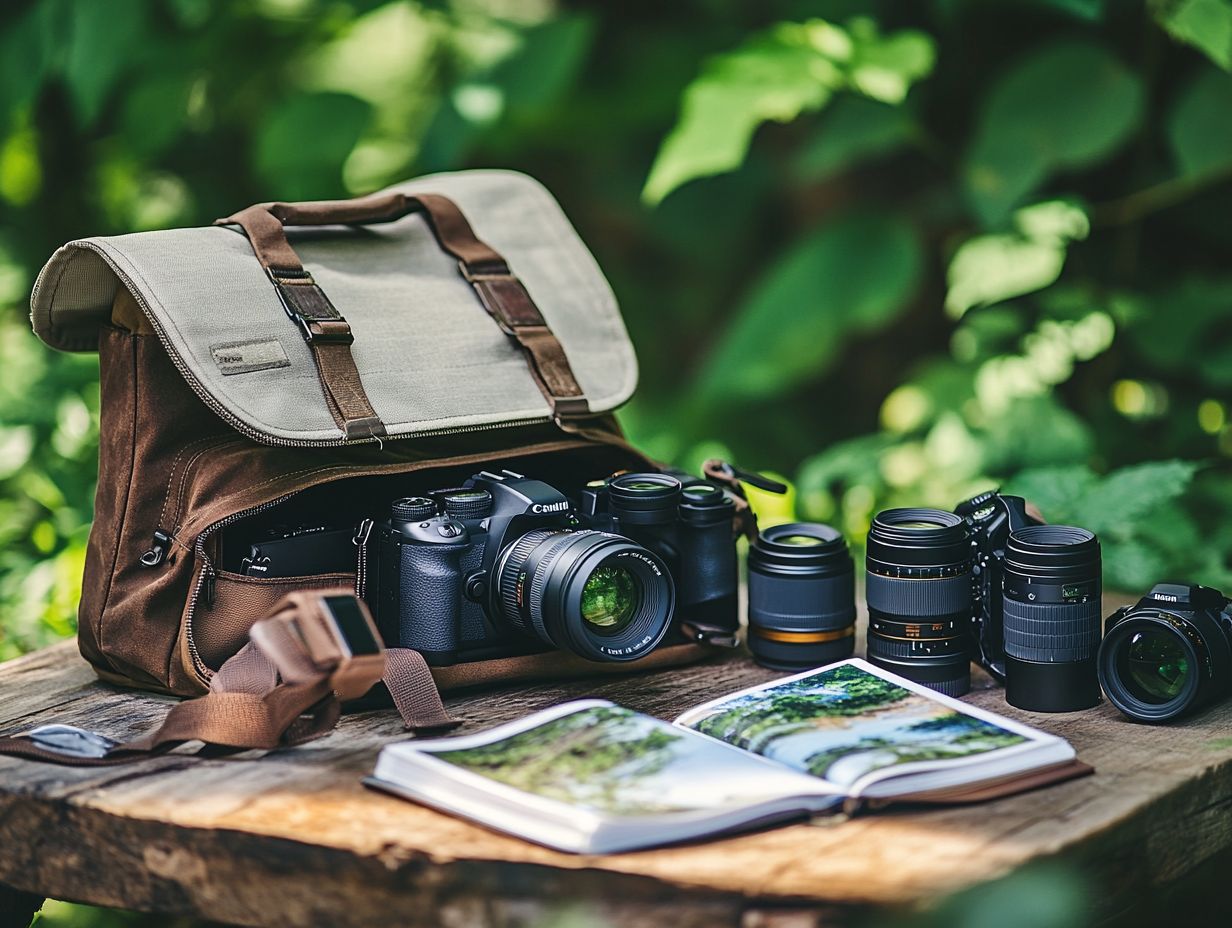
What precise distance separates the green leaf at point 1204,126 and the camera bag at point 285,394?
132cm

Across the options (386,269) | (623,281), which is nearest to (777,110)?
(386,269)

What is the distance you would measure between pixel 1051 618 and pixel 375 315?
3.26ft

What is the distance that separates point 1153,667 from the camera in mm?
1738

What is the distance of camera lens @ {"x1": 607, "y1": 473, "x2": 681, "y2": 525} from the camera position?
6.30 ft

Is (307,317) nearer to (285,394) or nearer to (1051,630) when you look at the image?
(285,394)

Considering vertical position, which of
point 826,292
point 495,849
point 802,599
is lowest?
point 495,849

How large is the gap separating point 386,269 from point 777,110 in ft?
3.29

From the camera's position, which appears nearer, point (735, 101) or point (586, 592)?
point (586, 592)

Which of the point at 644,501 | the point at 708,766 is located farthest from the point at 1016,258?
the point at 708,766

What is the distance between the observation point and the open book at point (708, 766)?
138 cm

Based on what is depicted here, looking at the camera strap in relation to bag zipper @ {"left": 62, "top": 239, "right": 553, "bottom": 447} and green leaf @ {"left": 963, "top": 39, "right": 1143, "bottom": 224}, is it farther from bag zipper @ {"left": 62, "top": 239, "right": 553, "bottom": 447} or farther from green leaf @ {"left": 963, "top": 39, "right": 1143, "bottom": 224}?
green leaf @ {"left": 963, "top": 39, "right": 1143, "bottom": 224}

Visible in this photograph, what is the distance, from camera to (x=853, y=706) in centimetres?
167

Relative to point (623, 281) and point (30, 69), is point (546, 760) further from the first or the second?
point (623, 281)

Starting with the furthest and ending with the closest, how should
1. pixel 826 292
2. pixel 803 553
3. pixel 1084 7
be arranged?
pixel 826 292
pixel 1084 7
pixel 803 553
